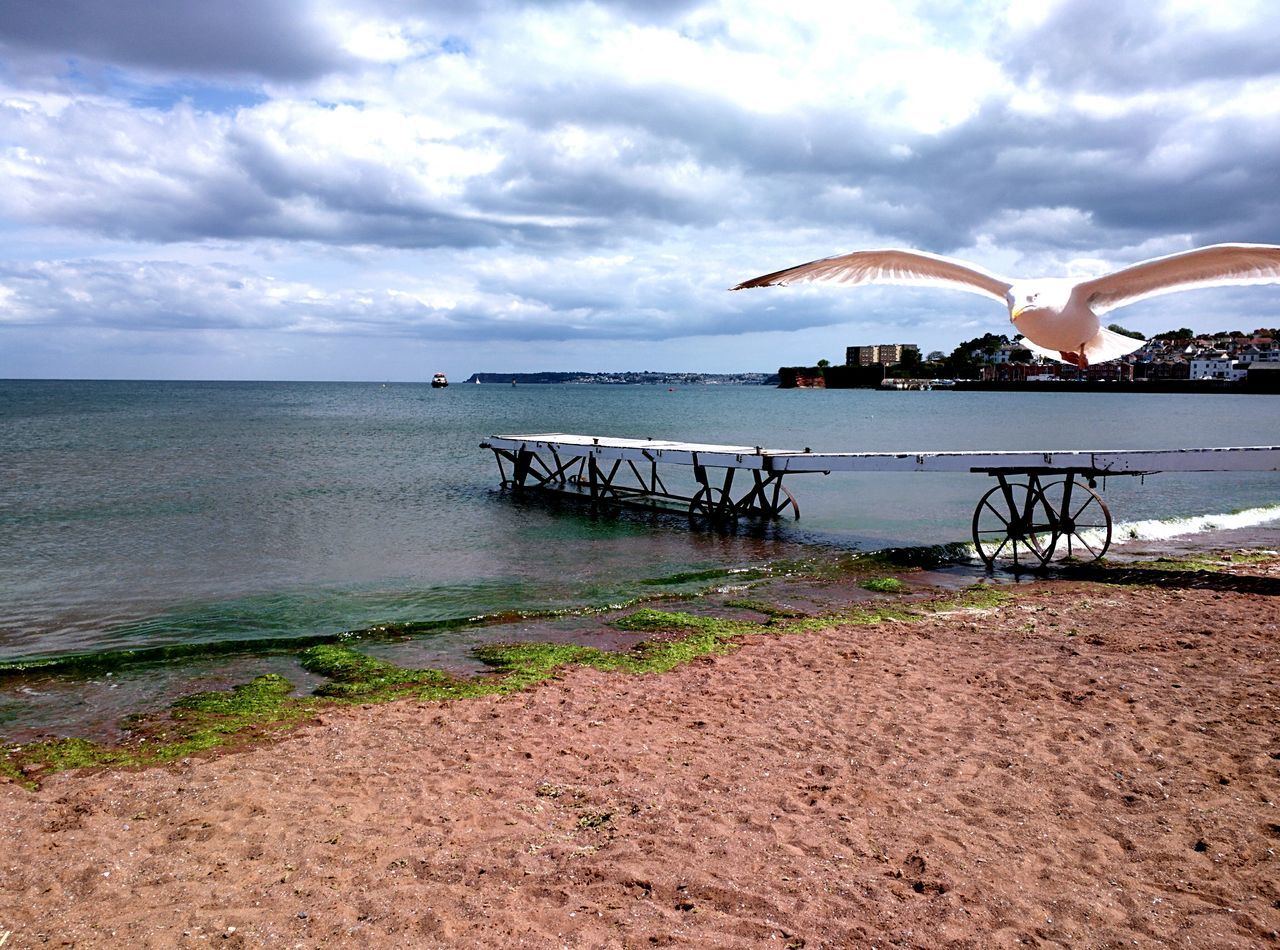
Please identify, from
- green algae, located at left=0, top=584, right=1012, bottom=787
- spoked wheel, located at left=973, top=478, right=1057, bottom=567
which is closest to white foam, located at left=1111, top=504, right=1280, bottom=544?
spoked wheel, located at left=973, top=478, right=1057, bottom=567

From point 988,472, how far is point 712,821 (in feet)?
38.9

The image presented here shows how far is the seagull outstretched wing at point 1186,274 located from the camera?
8500mm

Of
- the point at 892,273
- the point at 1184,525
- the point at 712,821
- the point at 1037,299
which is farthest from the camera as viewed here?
the point at 1184,525

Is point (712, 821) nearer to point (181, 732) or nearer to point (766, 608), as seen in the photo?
point (181, 732)

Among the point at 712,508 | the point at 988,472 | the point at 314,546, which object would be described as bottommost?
the point at 314,546

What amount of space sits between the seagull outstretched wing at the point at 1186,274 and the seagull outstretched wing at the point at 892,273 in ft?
Result: 3.33

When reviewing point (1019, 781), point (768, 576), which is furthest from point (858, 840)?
point (768, 576)

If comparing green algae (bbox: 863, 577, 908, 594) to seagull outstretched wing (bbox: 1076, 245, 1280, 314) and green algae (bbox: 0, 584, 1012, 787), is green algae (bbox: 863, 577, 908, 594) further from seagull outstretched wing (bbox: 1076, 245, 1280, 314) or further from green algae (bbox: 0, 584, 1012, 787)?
seagull outstretched wing (bbox: 1076, 245, 1280, 314)

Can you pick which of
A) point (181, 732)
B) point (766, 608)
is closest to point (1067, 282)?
point (766, 608)

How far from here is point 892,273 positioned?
10750 millimetres

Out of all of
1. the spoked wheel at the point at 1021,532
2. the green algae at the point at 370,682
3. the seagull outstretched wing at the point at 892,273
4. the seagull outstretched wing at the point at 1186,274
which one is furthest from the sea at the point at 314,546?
the seagull outstretched wing at the point at 1186,274

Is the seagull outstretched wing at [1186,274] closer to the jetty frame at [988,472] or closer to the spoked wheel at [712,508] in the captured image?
the jetty frame at [988,472]

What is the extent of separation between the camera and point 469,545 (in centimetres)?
1931

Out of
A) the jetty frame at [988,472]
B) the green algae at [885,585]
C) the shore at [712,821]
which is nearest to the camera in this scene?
the shore at [712,821]
